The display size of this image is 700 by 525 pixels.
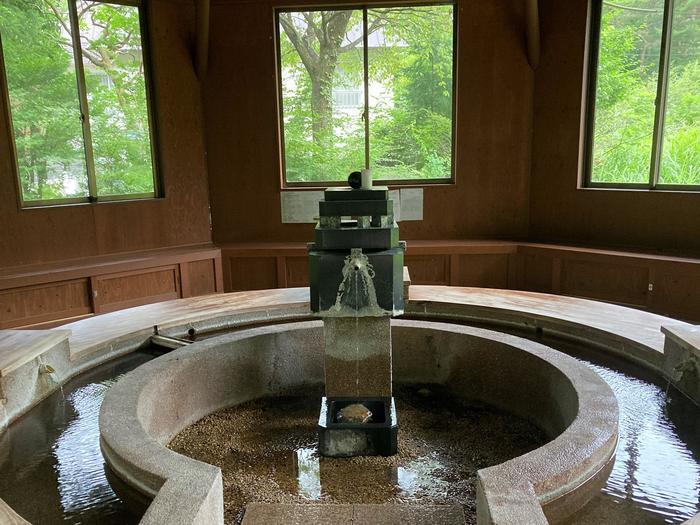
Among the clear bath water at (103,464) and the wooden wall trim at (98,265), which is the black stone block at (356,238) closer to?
the clear bath water at (103,464)

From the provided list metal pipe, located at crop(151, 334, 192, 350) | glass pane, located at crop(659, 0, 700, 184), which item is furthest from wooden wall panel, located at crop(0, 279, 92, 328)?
glass pane, located at crop(659, 0, 700, 184)

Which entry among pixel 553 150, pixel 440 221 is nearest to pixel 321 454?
pixel 440 221

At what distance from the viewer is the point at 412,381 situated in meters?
3.43

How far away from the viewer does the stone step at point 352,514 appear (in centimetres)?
203

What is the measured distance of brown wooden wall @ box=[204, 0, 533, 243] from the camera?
18.8 feet

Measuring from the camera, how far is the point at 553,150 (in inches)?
228

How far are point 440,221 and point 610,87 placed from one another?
6.76 feet

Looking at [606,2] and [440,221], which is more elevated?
[606,2]

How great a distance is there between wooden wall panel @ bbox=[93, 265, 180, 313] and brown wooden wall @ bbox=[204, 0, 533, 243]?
90 centimetres

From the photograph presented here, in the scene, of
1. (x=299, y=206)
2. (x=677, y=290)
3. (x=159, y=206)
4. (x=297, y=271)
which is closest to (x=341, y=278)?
(x=297, y=271)

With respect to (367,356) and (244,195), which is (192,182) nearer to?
(244,195)

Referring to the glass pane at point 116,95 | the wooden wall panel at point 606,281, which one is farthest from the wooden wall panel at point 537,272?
the glass pane at point 116,95

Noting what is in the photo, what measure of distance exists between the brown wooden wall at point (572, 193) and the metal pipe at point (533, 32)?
81 millimetres

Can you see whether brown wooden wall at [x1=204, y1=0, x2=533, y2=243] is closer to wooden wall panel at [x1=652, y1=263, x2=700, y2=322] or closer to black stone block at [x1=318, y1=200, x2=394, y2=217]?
wooden wall panel at [x1=652, y1=263, x2=700, y2=322]
